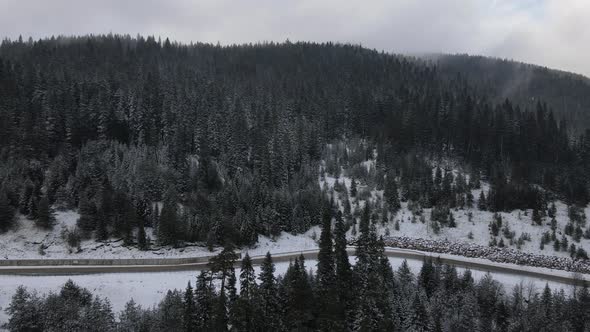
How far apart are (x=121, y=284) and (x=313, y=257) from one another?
88.3ft

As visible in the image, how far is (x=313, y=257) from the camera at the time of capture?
→ 70.3m

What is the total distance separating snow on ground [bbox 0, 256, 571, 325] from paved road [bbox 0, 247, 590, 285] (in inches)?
36.2

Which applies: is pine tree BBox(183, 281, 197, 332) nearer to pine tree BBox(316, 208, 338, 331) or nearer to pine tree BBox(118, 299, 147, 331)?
pine tree BBox(118, 299, 147, 331)

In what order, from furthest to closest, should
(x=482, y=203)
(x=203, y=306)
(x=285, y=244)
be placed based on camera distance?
(x=482, y=203) < (x=285, y=244) < (x=203, y=306)

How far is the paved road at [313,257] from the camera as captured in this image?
5954 cm

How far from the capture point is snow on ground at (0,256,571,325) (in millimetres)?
55719

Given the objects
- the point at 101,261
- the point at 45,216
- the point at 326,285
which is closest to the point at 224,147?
the point at 45,216

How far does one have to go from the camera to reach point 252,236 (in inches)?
3014

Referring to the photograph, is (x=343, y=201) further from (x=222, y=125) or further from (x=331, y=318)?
(x=331, y=318)

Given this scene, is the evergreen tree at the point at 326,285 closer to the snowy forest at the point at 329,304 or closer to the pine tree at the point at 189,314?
the snowy forest at the point at 329,304

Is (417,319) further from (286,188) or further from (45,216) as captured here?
(45,216)

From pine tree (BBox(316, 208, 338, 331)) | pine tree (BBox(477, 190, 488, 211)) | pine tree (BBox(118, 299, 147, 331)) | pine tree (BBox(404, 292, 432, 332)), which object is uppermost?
pine tree (BBox(477, 190, 488, 211))

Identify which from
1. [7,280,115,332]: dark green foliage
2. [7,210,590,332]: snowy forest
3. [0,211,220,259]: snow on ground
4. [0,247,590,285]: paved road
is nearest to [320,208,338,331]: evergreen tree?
[7,210,590,332]: snowy forest

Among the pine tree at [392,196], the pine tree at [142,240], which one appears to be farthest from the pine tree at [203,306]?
the pine tree at [392,196]
